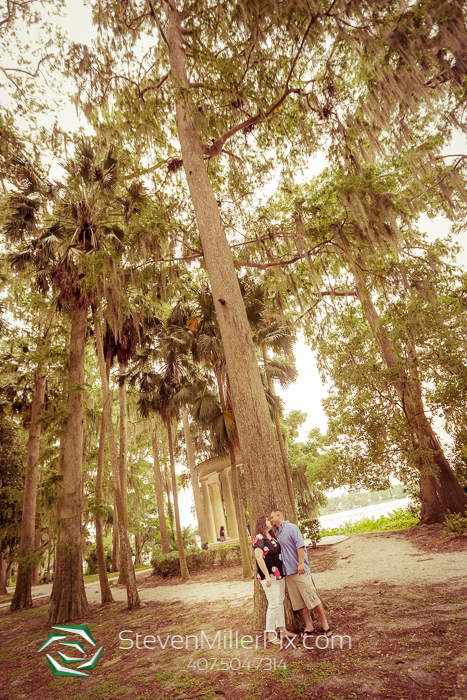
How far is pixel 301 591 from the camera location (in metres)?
4.41

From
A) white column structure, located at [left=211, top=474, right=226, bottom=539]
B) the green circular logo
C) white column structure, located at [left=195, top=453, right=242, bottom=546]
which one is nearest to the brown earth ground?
the green circular logo

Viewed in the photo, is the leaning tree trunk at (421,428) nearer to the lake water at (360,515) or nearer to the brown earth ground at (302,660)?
the lake water at (360,515)

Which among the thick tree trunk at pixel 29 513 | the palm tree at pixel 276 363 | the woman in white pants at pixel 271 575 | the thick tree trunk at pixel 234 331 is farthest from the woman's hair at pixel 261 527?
the thick tree trunk at pixel 29 513

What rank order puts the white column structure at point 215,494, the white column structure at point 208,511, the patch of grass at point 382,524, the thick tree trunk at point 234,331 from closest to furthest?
1. the thick tree trunk at point 234,331
2. the patch of grass at point 382,524
3. the white column structure at point 215,494
4. the white column structure at point 208,511

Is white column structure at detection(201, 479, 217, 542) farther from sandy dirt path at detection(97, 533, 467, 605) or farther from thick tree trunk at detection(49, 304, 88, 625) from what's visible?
thick tree trunk at detection(49, 304, 88, 625)

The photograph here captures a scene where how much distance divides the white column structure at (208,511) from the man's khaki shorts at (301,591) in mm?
17981

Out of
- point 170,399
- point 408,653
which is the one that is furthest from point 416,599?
point 170,399

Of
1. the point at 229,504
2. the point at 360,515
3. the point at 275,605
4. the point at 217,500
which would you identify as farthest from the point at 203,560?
the point at 275,605

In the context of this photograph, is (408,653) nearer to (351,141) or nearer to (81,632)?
(81,632)

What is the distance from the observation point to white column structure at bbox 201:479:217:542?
832 inches

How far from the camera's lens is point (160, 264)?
925cm

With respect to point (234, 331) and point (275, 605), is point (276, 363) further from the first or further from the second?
point (275, 605)

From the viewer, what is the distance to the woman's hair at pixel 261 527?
15.5ft

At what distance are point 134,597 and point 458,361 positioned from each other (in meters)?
10.2
